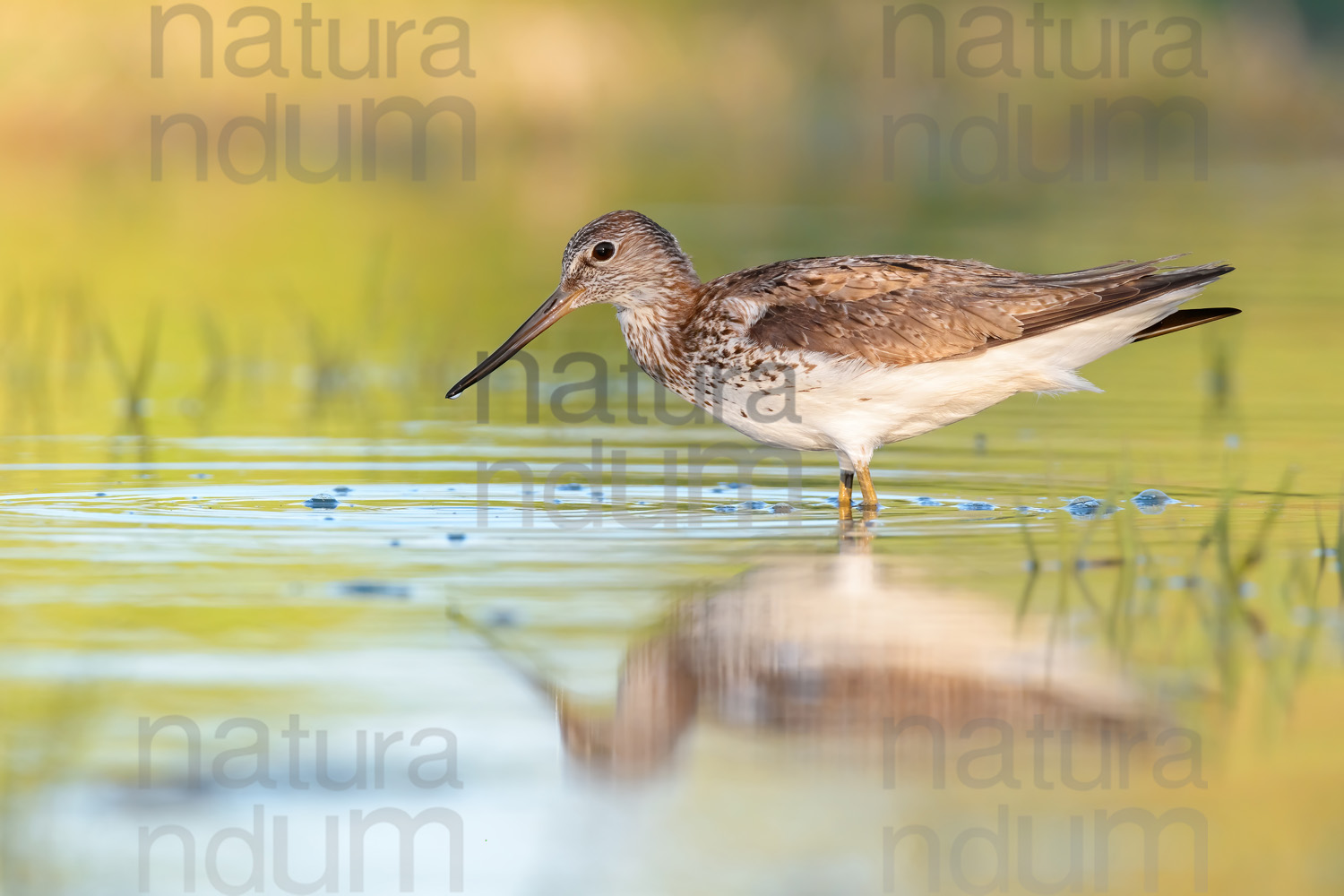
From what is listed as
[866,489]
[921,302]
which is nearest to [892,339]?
[921,302]

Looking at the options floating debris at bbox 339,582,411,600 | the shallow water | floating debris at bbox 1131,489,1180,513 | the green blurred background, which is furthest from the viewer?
the green blurred background

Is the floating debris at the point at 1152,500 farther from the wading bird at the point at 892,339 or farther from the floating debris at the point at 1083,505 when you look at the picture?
the wading bird at the point at 892,339

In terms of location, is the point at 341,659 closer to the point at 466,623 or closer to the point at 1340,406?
the point at 466,623

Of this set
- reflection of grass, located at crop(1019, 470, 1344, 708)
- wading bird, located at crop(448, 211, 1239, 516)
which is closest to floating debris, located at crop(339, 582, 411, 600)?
reflection of grass, located at crop(1019, 470, 1344, 708)

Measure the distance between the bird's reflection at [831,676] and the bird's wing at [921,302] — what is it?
209 centimetres

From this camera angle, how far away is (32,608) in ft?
19.9

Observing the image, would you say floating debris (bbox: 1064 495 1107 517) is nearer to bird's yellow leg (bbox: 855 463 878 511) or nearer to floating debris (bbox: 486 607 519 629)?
bird's yellow leg (bbox: 855 463 878 511)

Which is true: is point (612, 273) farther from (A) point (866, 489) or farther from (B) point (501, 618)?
(B) point (501, 618)

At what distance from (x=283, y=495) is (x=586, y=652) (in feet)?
10.1

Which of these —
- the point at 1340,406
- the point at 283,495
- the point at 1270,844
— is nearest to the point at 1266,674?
the point at 1270,844

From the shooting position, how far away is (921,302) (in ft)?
28.1

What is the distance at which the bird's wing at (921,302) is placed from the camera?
8.37 meters

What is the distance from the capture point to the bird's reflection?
4.89m

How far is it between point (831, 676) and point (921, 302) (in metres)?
3.55
